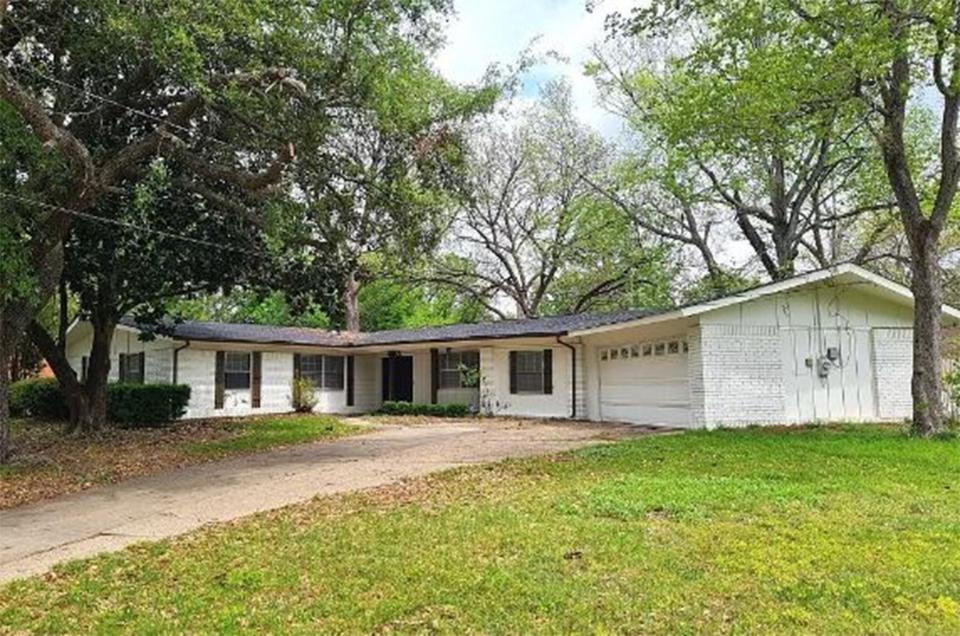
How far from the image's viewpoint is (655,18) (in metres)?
14.9

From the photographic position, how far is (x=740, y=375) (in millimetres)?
15836

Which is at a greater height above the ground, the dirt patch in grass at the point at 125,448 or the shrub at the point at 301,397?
the shrub at the point at 301,397

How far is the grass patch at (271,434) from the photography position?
47.1 ft

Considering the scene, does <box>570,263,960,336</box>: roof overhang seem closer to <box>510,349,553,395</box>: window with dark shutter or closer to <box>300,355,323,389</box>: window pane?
<box>510,349,553,395</box>: window with dark shutter

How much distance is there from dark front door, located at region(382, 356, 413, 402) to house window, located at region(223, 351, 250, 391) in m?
5.13

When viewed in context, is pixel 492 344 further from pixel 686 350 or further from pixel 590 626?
pixel 590 626

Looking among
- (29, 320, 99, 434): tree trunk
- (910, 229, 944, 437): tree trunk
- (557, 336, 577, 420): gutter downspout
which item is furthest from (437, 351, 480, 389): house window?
(910, 229, 944, 437): tree trunk

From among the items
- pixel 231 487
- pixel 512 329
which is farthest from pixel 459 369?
pixel 231 487

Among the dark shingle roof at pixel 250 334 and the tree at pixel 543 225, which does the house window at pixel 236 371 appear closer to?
the dark shingle roof at pixel 250 334

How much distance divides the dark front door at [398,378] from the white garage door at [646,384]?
317 inches

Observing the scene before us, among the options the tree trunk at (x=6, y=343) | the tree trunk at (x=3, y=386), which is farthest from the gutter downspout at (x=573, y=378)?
the tree trunk at (x=3, y=386)

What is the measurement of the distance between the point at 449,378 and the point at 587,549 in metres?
18.4

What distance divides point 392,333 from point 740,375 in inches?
554

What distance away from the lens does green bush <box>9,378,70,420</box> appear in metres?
22.7
